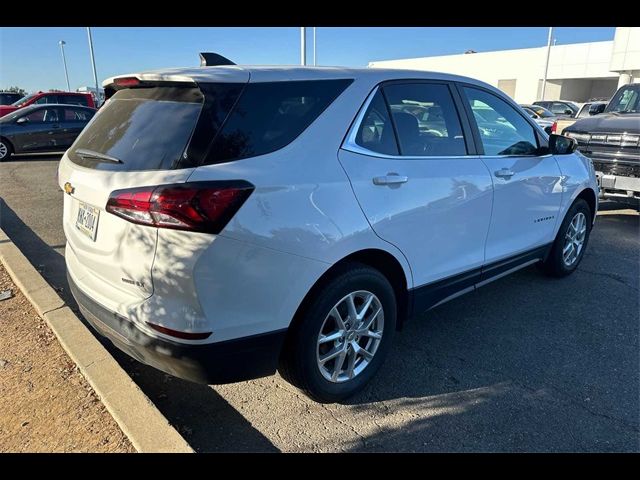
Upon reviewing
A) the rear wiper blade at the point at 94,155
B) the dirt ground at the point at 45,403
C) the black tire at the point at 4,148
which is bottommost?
the black tire at the point at 4,148

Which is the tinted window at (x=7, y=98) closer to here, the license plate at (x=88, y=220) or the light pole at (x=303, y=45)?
the light pole at (x=303, y=45)

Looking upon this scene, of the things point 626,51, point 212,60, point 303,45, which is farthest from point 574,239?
point 626,51

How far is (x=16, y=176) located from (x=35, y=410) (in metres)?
9.62

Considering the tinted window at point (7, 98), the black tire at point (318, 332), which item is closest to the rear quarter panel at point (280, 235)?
the black tire at point (318, 332)

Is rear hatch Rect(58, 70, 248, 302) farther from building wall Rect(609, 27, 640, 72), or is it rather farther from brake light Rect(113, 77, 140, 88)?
building wall Rect(609, 27, 640, 72)

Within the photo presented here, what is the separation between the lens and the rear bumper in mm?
2277

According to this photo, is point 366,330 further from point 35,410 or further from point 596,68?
point 596,68

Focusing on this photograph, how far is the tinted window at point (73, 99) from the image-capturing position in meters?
17.2

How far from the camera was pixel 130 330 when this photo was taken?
2385mm

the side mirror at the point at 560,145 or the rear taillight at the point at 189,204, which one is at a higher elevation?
the rear taillight at the point at 189,204

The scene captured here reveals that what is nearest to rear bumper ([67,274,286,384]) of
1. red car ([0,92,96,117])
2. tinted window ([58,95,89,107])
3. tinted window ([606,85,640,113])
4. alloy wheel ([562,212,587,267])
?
alloy wheel ([562,212,587,267])

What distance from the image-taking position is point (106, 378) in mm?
2854

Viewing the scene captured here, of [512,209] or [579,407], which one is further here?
[512,209]
